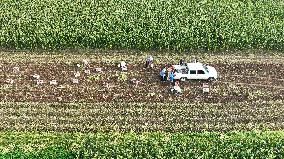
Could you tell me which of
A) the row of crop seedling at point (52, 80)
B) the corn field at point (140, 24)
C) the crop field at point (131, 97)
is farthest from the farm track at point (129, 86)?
the corn field at point (140, 24)

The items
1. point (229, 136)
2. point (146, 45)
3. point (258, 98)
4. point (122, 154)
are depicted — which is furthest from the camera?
point (146, 45)

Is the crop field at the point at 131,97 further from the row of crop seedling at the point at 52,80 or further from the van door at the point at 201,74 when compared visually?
the van door at the point at 201,74

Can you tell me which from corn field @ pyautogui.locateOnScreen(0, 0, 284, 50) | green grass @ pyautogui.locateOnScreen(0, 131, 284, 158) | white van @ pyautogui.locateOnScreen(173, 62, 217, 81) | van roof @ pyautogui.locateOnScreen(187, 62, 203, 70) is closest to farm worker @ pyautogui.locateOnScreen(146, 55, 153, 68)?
corn field @ pyautogui.locateOnScreen(0, 0, 284, 50)

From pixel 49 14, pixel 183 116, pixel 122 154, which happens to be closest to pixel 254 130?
pixel 183 116

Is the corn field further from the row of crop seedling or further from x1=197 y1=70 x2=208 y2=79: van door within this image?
x1=197 y1=70 x2=208 y2=79: van door

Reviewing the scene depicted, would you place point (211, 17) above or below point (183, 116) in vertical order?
above

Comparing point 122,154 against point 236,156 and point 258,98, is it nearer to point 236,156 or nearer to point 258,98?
point 236,156
